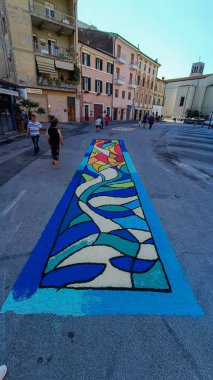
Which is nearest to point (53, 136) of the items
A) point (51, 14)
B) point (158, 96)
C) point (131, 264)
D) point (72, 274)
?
point (72, 274)

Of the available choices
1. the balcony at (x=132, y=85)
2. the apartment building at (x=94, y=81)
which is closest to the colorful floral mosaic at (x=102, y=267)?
the apartment building at (x=94, y=81)

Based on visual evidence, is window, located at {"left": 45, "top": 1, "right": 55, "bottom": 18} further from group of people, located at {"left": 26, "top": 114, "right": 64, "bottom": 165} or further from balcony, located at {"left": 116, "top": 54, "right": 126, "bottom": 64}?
group of people, located at {"left": 26, "top": 114, "right": 64, "bottom": 165}

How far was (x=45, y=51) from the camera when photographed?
21703mm

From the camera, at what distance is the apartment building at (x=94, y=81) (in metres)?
26.2

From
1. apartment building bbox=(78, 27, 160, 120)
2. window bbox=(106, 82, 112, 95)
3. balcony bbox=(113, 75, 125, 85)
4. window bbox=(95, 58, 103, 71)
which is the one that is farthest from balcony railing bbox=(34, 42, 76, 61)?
balcony bbox=(113, 75, 125, 85)

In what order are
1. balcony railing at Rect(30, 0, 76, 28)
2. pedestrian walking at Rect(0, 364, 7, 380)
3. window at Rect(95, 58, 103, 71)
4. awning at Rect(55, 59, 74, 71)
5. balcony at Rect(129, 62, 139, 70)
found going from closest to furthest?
pedestrian walking at Rect(0, 364, 7, 380), balcony railing at Rect(30, 0, 76, 28), awning at Rect(55, 59, 74, 71), window at Rect(95, 58, 103, 71), balcony at Rect(129, 62, 139, 70)

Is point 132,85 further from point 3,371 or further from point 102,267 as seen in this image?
point 3,371

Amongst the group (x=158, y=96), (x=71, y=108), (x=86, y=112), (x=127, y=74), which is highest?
(x=127, y=74)

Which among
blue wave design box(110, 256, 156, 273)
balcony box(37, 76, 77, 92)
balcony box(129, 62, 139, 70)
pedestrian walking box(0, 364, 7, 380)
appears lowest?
blue wave design box(110, 256, 156, 273)

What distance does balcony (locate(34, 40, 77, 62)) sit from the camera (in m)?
21.1

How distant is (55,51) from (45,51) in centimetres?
183

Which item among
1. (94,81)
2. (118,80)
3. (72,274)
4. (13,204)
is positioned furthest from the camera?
(118,80)

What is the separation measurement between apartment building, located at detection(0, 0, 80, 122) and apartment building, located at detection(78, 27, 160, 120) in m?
9.40

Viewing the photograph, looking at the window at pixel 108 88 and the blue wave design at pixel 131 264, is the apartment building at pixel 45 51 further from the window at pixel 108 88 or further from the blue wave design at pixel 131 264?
the blue wave design at pixel 131 264
